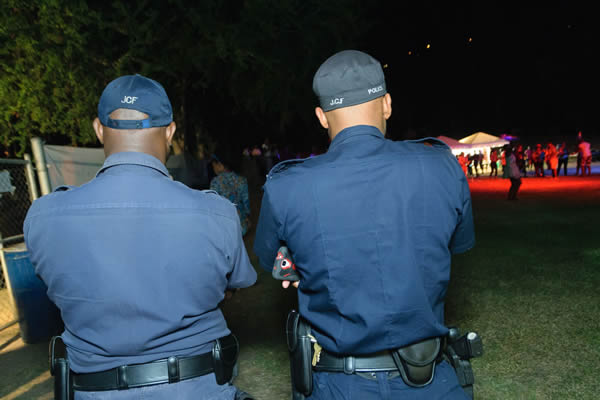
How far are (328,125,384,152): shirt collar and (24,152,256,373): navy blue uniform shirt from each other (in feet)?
1.91

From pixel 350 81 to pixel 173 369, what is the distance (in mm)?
1319

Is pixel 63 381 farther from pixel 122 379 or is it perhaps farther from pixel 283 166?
pixel 283 166

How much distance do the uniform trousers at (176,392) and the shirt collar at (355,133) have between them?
3.50ft

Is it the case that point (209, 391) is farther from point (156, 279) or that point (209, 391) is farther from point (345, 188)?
point (345, 188)

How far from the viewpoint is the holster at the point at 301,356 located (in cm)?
183

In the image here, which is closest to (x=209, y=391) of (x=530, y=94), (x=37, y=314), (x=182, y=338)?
(x=182, y=338)

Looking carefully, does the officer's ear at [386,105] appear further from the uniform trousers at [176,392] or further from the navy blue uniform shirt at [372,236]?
the uniform trousers at [176,392]

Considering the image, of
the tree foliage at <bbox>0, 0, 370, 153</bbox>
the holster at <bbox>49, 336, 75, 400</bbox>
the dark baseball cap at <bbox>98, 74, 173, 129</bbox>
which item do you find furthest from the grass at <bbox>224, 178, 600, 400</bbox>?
the tree foliage at <bbox>0, 0, 370, 153</bbox>

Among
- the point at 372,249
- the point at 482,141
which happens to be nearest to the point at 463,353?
the point at 372,249

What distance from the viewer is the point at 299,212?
168cm

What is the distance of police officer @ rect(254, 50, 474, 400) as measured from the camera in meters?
1.63

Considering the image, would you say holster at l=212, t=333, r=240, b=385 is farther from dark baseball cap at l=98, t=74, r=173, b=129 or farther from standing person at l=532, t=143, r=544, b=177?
standing person at l=532, t=143, r=544, b=177

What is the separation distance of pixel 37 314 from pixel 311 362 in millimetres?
4833

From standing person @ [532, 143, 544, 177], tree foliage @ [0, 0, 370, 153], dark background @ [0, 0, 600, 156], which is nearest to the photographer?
tree foliage @ [0, 0, 370, 153]
